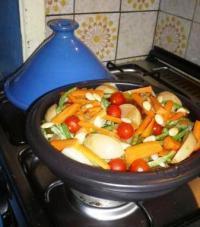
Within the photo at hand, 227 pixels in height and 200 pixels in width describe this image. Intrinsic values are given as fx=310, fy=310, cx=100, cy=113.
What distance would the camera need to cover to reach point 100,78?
674 millimetres

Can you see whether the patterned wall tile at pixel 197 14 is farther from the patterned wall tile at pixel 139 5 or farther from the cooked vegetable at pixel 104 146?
the cooked vegetable at pixel 104 146

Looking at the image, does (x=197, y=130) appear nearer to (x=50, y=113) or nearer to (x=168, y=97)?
(x=168, y=97)

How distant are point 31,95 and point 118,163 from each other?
287mm

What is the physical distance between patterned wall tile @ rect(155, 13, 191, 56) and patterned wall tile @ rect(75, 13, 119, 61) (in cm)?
16

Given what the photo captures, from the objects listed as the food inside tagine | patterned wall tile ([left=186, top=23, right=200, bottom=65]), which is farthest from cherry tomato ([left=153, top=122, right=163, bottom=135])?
patterned wall tile ([left=186, top=23, right=200, bottom=65])

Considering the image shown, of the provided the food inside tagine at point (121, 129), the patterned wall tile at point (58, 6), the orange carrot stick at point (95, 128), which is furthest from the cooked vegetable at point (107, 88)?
the patterned wall tile at point (58, 6)

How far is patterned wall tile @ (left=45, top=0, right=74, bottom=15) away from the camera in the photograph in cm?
83

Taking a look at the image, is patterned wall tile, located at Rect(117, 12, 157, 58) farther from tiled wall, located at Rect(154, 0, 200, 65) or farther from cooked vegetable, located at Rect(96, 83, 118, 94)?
cooked vegetable, located at Rect(96, 83, 118, 94)

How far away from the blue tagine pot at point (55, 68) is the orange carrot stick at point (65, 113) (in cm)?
14

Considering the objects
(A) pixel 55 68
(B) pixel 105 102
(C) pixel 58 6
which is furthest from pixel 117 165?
(C) pixel 58 6

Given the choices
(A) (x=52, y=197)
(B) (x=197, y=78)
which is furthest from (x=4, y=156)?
(B) (x=197, y=78)

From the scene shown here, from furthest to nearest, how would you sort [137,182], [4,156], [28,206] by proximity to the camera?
[4,156] → [28,206] → [137,182]

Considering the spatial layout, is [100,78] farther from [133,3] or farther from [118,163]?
[133,3]

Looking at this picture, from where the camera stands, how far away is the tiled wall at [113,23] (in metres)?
0.87
